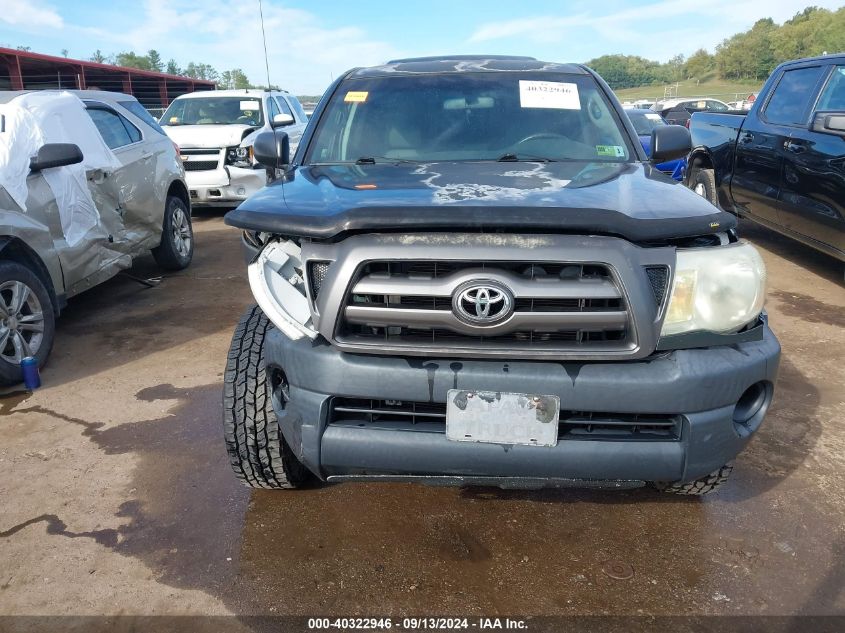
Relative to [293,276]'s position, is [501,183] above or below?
above

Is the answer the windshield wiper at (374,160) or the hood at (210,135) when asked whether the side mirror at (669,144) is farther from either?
the hood at (210,135)

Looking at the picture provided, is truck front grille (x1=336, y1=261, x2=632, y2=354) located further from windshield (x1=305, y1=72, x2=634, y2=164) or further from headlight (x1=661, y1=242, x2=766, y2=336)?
windshield (x1=305, y1=72, x2=634, y2=164)

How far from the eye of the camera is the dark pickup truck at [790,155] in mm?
5230

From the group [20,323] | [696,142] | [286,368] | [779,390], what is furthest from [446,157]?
[696,142]

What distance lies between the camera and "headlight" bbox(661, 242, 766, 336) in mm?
2078

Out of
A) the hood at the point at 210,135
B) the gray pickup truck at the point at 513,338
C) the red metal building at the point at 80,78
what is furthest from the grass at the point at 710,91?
the gray pickup truck at the point at 513,338

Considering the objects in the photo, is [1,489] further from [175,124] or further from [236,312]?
[175,124]

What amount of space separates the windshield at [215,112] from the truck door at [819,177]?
23.6 feet

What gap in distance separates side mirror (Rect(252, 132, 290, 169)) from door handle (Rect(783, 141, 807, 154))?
4.48 meters

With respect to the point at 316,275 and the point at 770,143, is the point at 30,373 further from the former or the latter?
the point at 770,143

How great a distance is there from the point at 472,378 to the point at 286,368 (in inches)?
24.0

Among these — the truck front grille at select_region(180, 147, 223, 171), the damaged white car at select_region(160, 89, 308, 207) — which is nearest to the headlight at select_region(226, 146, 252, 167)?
the damaged white car at select_region(160, 89, 308, 207)

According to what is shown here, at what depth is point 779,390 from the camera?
382cm

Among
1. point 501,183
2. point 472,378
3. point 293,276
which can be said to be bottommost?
point 472,378
